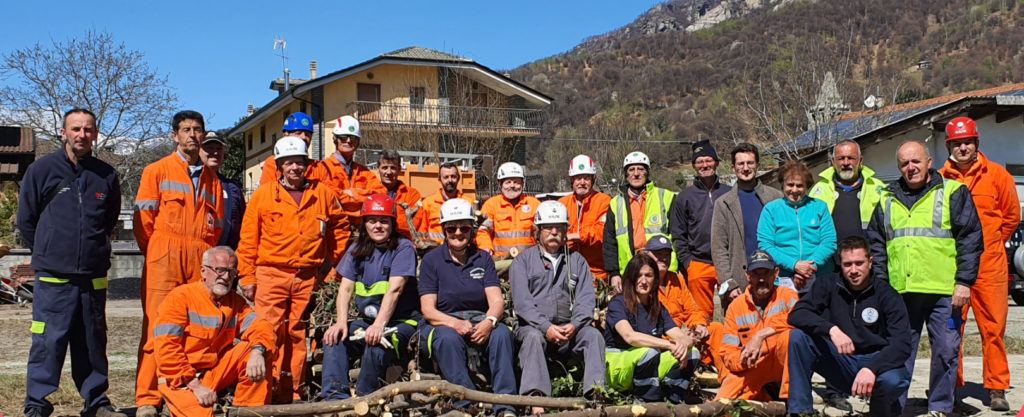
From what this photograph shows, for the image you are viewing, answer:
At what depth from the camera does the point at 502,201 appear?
28.0 ft

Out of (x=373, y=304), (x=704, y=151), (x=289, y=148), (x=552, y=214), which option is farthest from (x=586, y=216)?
(x=289, y=148)

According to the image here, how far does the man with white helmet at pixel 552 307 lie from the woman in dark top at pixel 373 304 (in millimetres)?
910

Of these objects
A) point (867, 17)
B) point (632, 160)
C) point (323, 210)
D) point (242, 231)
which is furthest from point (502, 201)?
point (867, 17)

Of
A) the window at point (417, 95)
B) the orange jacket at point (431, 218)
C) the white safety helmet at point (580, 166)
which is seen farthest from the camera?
the window at point (417, 95)

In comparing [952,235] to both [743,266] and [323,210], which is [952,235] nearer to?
[743,266]

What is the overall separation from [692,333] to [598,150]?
3663cm

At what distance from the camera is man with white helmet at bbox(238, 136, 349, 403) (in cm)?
682

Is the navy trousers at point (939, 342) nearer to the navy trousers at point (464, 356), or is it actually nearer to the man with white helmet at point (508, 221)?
the navy trousers at point (464, 356)

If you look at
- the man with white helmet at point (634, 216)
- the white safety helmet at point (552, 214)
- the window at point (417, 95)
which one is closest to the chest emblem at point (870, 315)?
the man with white helmet at point (634, 216)

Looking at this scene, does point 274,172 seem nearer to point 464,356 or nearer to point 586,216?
point 464,356

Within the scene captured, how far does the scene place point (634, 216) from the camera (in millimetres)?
8094

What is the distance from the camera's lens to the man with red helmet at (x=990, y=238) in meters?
6.83

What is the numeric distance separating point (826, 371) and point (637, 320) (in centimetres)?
144

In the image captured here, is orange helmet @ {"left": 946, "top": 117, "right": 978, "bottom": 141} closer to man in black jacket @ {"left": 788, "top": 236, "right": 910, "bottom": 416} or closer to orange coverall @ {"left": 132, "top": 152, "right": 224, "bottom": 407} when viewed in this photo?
man in black jacket @ {"left": 788, "top": 236, "right": 910, "bottom": 416}
